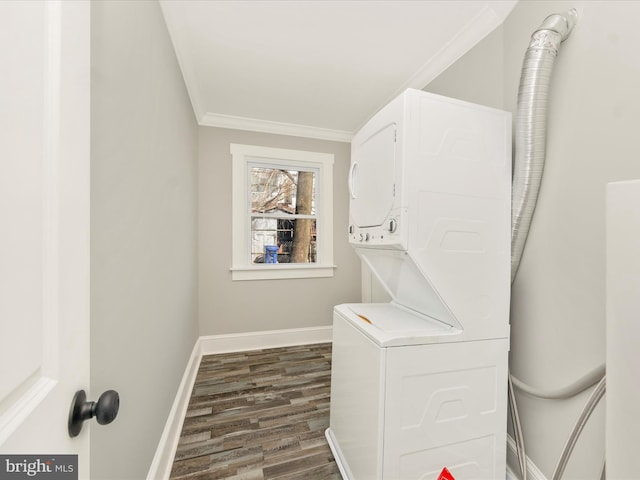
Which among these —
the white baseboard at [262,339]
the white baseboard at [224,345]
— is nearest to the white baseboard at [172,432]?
the white baseboard at [224,345]

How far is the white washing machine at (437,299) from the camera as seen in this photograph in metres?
1.11

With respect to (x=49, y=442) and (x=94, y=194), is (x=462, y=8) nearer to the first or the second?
(x=94, y=194)

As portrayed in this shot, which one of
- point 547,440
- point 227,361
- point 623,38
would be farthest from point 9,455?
point 227,361

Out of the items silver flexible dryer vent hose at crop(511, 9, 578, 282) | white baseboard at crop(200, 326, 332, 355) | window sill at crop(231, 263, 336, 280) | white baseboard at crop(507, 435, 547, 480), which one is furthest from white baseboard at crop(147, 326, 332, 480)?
silver flexible dryer vent hose at crop(511, 9, 578, 282)

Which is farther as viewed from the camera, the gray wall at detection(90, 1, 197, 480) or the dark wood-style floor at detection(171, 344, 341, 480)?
the dark wood-style floor at detection(171, 344, 341, 480)

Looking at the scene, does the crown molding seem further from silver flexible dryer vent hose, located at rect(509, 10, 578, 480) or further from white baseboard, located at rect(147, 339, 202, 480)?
white baseboard, located at rect(147, 339, 202, 480)

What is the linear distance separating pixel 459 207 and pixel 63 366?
1.32 meters

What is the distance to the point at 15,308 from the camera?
33 cm

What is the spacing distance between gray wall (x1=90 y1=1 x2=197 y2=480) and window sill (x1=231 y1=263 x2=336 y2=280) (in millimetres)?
1163

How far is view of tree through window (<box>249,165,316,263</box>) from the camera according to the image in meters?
3.10

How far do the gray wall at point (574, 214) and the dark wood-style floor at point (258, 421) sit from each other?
3.69ft

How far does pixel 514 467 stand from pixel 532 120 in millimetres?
1713

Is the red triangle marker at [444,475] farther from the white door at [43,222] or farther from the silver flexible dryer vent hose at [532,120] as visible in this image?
the white door at [43,222]

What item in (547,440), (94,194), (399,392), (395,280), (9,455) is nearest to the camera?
(9,455)
